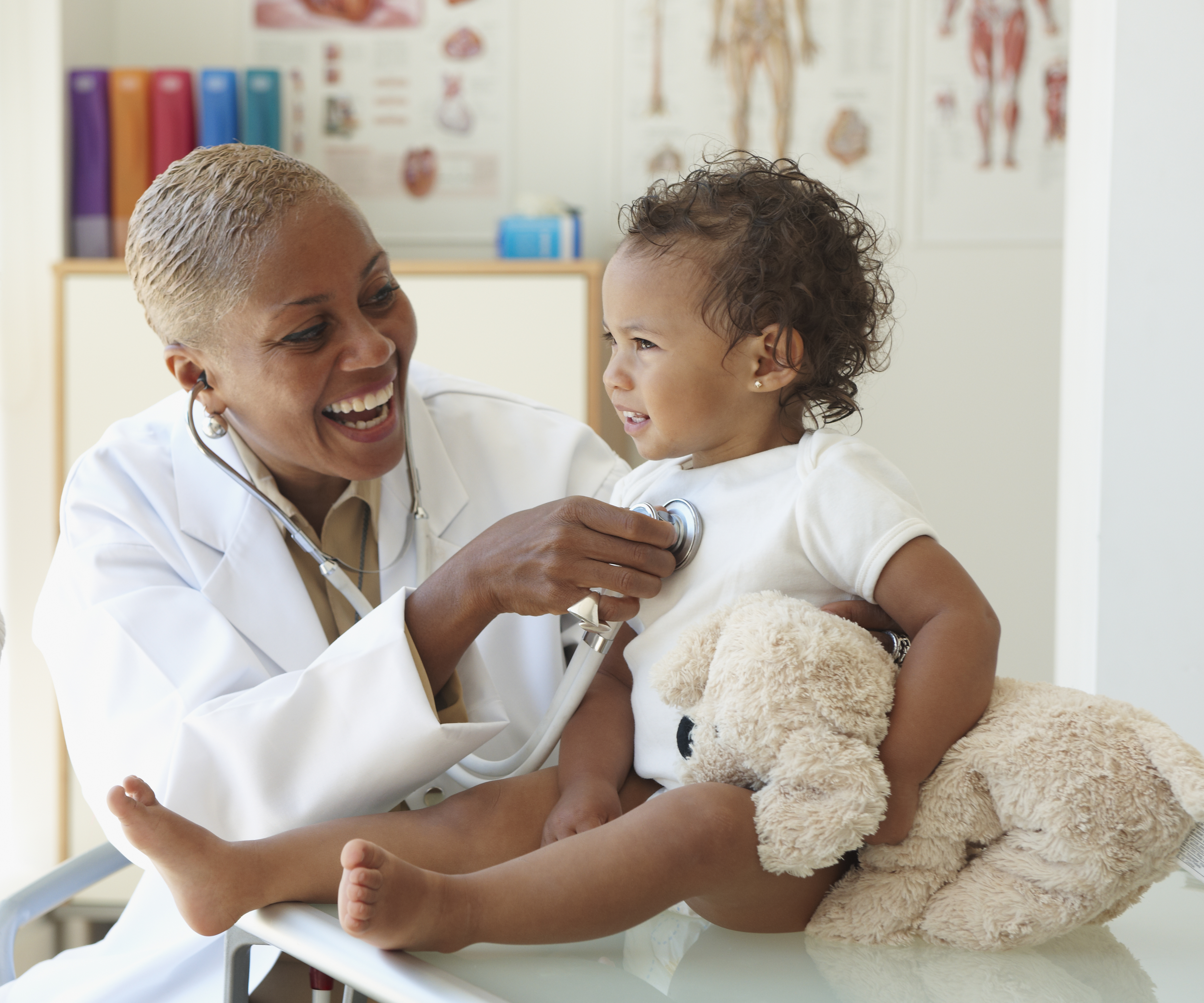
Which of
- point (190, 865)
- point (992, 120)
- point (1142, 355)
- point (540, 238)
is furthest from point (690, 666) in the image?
point (992, 120)

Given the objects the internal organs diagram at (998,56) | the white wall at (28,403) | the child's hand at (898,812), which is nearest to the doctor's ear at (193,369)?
the child's hand at (898,812)

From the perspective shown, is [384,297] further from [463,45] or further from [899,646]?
[463,45]

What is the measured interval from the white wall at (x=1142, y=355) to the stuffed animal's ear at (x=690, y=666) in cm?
111

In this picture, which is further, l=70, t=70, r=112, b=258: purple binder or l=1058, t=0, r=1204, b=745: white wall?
l=70, t=70, r=112, b=258: purple binder

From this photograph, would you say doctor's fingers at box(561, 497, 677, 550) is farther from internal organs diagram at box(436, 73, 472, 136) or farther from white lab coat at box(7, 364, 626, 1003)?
internal organs diagram at box(436, 73, 472, 136)

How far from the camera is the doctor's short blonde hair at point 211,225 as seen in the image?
1.29m

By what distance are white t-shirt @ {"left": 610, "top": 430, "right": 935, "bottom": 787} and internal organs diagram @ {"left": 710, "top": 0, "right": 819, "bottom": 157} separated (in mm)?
2625

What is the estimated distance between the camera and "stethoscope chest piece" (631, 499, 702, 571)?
Result: 107cm

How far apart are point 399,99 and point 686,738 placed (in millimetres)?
3048

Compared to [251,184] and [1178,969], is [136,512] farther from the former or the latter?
[1178,969]

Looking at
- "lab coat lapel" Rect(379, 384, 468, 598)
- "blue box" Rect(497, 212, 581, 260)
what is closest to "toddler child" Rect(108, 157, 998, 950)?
"lab coat lapel" Rect(379, 384, 468, 598)

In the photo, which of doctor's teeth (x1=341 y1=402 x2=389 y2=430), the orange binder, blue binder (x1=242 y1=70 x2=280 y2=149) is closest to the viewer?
doctor's teeth (x1=341 y1=402 x2=389 y2=430)

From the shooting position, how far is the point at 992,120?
11.4ft

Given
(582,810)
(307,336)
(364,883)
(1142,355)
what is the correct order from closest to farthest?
(364,883) < (582,810) < (307,336) < (1142,355)
